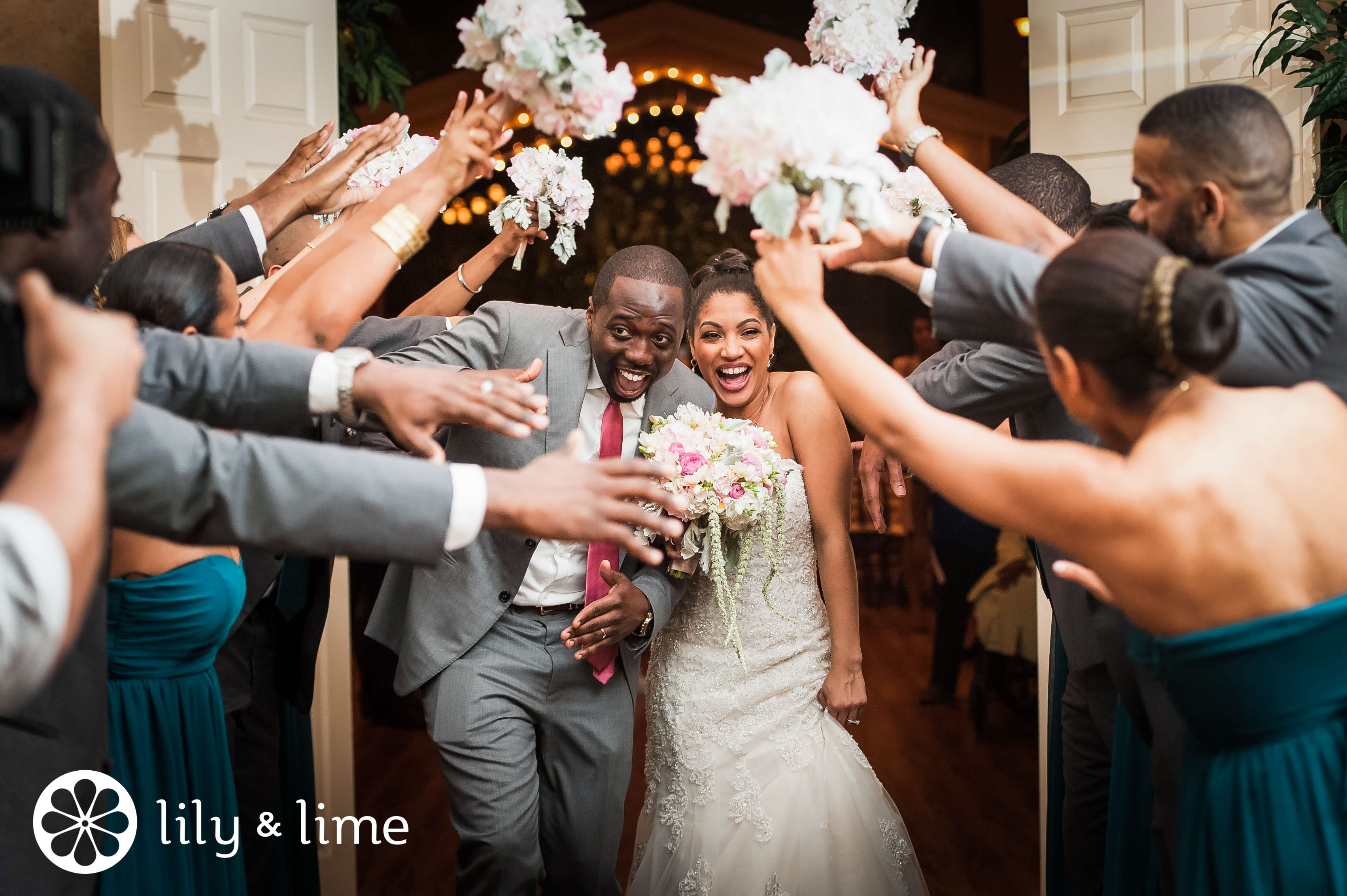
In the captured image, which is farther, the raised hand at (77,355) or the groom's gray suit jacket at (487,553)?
the groom's gray suit jacket at (487,553)

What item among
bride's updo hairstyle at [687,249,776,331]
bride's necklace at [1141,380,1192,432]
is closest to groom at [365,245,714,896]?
bride's updo hairstyle at [687,249,776,331]

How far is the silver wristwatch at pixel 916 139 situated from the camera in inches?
89.2

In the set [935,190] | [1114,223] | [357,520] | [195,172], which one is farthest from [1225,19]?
[195,172]

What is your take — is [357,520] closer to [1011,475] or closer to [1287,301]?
[1011,475]

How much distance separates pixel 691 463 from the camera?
2.65 meters

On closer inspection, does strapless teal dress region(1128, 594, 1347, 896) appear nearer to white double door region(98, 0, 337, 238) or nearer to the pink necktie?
the pink necktie

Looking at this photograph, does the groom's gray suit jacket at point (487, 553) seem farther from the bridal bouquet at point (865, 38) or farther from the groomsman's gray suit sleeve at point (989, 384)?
the bridal bouquet at point (865, 38)

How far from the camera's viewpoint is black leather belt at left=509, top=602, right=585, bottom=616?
284cm

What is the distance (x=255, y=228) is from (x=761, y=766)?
2.11 m

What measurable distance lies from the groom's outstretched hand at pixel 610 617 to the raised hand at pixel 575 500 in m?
1.14

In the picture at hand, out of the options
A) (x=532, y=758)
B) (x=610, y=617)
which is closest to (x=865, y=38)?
(x=610, y=617)

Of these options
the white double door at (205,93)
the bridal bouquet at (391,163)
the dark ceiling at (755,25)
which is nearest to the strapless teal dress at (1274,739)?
the bridal bouquet at (391,163)

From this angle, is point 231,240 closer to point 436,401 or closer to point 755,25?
point 436,401

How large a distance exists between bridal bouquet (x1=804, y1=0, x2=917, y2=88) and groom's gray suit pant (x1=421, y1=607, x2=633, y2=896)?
181cm
